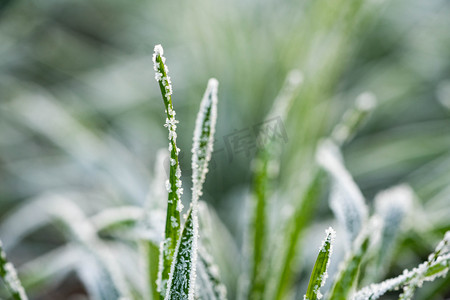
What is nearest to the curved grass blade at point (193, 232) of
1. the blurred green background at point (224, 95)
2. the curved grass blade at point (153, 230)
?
the curved grass blade at point (153, 230)

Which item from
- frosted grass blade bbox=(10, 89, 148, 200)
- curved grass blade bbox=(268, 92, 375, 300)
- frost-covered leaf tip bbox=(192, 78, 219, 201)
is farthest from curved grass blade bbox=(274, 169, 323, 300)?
frosted grass blade bbox=(10, 89, 148, 200)

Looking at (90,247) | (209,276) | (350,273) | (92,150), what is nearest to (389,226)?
(350,273)

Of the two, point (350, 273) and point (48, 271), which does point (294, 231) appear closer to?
point (350, 273)

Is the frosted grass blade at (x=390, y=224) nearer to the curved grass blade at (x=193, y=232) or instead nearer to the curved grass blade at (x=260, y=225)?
the curved grass blade at (x=260, y=225)

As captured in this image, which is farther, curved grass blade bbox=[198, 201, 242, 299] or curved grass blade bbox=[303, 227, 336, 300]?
curved grass blade bbox=[198, 201, 242, 299]

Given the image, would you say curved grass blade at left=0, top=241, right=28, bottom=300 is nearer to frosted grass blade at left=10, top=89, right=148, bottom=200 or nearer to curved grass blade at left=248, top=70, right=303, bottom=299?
curved grass blade at left=248, top=70, right=303, bottom=299

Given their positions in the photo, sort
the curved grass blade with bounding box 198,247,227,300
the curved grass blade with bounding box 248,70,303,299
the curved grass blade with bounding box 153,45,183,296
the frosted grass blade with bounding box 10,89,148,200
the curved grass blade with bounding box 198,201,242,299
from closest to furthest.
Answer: the curved grass blade with bounding box 153,45,183,296
the curved grass blade with bounding box 198,247,227,300
the curved grass blade with bounding box 248,70,303,299
the curved grass blade with bounding box 198,201,242,299
the frosted grass blade with bounding box 10,89,148,200

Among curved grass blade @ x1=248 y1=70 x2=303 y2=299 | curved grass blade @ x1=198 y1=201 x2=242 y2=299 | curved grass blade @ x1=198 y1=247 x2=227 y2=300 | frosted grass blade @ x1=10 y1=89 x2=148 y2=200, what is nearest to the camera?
curved grass blade @ x1=198 y1=247 x2=227 y2=300
